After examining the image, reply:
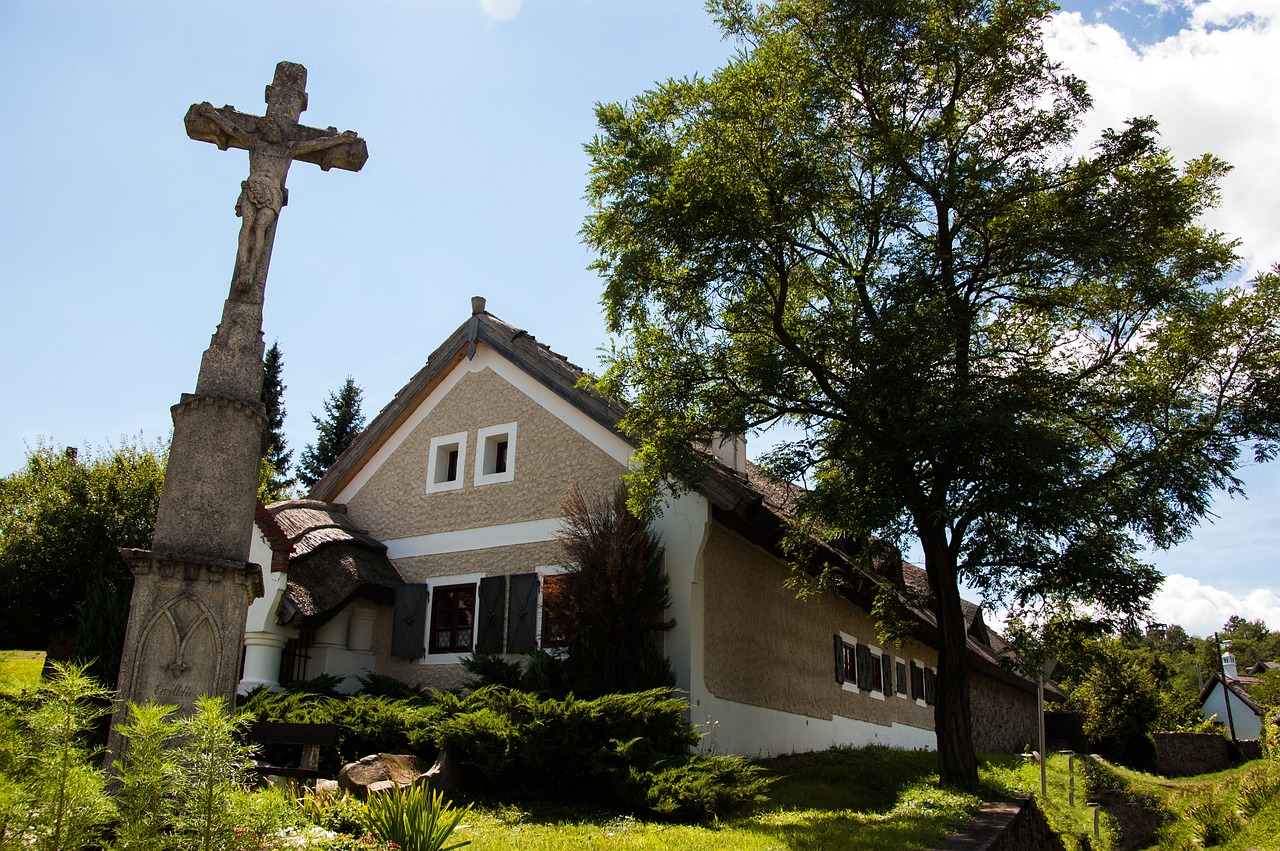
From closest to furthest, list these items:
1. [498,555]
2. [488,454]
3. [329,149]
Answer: [329,149] < [498,555] < [488,454]

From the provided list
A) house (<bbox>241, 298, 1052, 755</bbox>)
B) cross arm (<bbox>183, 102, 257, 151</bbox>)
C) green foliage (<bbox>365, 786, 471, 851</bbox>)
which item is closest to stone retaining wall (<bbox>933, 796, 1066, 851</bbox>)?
house (<bbox>241, 298, 1052, 755</bbox>)

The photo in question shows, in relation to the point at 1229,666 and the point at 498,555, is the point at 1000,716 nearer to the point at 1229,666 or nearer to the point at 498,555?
the point at 498,555

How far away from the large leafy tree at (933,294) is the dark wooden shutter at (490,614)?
339 centimetres

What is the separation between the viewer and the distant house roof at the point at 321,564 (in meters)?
14.3

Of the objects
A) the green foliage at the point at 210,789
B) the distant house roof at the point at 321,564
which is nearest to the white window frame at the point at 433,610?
the distant house roof at the point at 321,564

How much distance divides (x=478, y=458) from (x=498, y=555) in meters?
1.79

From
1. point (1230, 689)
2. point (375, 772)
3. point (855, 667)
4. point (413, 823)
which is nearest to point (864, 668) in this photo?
point (855, 667)

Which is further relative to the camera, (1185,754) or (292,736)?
(1185,754)

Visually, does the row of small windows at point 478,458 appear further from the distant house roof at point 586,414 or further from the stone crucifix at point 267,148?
the stone crucifix at point 267,148

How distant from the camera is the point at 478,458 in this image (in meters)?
15.8

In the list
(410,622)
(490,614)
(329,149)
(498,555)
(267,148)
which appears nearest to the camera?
(267,148)

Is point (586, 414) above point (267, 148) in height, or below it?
above

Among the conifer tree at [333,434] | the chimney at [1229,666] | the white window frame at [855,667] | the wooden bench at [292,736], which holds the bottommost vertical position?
the wooden bench at [292,736]

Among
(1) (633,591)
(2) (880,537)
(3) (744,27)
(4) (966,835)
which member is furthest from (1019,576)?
(3) (744,27)
